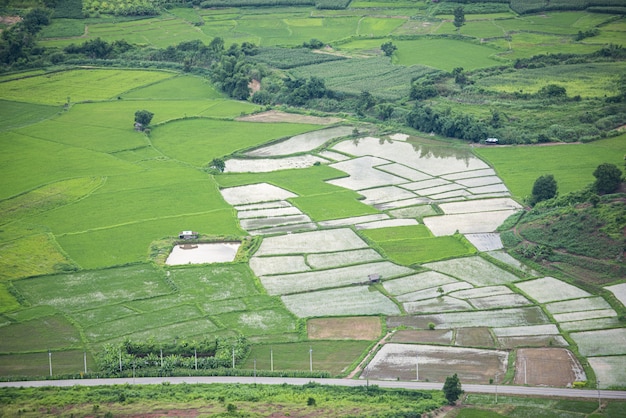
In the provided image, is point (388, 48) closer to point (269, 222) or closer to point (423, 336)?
point (269, 222)

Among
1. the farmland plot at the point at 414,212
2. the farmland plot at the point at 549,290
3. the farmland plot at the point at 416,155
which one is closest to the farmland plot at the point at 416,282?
the farmland plot at the point at 549,290

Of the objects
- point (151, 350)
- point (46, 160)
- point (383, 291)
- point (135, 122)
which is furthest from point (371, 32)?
point (151, 350)

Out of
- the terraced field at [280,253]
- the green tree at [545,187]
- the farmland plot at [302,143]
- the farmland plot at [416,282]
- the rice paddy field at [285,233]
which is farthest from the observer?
the farmland plot at [302,143]

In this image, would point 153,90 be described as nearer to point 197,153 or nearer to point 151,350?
point 197,153

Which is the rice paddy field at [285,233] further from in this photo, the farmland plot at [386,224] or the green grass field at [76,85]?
the green grass field at [76,85]

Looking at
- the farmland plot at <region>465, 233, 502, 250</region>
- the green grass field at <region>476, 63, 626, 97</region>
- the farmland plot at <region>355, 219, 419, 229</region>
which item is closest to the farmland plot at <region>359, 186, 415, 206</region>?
the farmland plot at <region>355, 219, 419, 229</region>

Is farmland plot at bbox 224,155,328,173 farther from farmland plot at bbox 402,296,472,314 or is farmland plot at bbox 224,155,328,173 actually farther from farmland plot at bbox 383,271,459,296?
farmland plot at bbox 402,296,472,314

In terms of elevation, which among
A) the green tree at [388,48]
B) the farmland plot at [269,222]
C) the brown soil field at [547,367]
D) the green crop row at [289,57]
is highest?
the green tree at [388,48]
